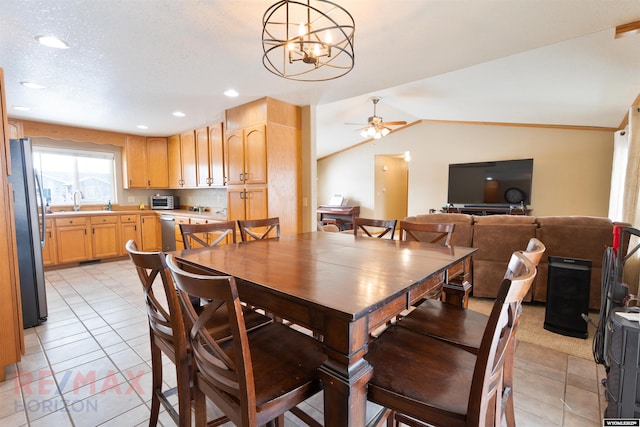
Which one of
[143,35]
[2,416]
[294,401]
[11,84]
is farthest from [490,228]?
[11,84]

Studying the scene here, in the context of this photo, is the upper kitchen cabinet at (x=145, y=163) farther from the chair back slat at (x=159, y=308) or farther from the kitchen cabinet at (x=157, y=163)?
the chair back slat at (x=159, y=308)

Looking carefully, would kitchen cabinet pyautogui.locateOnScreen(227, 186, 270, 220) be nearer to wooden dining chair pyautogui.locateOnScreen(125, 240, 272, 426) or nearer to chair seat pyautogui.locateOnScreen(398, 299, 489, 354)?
wooden dining chair pyautogui.locateOnScreen(125, 240, 272, 426)

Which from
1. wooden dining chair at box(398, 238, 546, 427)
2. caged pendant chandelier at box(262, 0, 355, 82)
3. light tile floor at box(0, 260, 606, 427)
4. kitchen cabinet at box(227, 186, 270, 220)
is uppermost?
caged pendant chandelier at box(262, 0, 355, 82)

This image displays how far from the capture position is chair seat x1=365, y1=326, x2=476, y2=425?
884 mm

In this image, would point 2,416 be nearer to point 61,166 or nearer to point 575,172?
point 61,166

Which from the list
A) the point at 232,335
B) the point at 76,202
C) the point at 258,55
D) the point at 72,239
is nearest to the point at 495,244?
the point at 258,55

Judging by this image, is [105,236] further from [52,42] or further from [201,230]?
[201,230]

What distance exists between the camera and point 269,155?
344 centimetres

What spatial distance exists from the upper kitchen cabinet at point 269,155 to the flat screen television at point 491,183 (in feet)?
15.7

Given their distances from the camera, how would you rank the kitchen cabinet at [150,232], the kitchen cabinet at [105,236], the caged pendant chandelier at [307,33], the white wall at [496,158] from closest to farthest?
the caged pendant chandelier at [307,33] → the kitchen cabinet at [105,236] → the kitchen cabinet at [150,232] → the white wall at [496,158]

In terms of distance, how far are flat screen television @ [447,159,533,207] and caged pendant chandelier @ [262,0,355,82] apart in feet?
17.6

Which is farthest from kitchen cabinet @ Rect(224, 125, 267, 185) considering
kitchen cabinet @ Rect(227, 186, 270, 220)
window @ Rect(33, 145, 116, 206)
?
window @ Rect(33, 145, 116, 206)

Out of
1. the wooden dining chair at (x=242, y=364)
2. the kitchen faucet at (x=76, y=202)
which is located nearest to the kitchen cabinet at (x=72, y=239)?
the kitchen faucet at (x=76, y=202)

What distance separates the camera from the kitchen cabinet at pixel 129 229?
5116 millimetres
